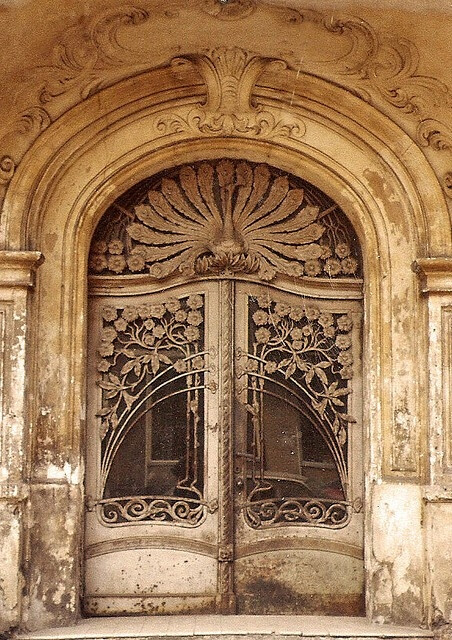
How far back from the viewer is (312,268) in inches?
231

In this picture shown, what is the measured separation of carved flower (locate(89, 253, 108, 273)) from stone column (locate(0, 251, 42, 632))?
492 millimetres

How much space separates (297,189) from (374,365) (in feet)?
4.08

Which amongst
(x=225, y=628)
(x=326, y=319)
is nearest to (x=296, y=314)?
(x=326, y=319)

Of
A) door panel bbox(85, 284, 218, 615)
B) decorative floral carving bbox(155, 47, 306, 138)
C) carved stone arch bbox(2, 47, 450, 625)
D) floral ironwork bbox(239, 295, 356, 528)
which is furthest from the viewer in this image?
floral ironwork bbox(239, 295, 356, 528)

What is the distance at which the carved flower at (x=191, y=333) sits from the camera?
5832 millimetres

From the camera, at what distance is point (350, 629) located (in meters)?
5.34

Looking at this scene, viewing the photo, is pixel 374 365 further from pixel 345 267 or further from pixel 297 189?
pixel 297 189

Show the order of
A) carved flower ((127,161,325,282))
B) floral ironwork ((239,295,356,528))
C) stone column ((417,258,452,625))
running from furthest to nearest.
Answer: carved flower ((127,161,325,282))
floral ironwork ((239,295,356,528))
stone column ((417,258,452,625))

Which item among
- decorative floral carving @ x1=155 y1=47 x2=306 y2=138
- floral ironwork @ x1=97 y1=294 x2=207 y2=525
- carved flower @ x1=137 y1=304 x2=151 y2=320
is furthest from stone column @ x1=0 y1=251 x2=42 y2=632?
decorative floral carving @ x1=155 y1=47 x2=306 y2=138

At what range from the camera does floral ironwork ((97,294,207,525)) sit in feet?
18.8

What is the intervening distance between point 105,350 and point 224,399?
808mm

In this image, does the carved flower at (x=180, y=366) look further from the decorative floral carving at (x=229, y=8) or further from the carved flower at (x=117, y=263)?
the decorative floral carving at (x=229, y=8)

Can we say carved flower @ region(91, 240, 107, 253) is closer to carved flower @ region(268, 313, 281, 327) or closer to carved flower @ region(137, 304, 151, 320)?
carved flower @ region(137, 304, 151, 320)

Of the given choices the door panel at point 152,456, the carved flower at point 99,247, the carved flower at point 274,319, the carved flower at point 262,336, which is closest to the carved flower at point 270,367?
the carved flower at point 262,336
